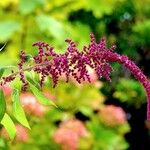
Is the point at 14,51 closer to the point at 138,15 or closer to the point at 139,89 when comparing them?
the point at 139,89

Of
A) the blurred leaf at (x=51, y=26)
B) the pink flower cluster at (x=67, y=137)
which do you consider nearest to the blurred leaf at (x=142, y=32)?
the blurred leaf at (x=51, y=26)

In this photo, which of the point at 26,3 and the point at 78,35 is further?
the point at 78,35

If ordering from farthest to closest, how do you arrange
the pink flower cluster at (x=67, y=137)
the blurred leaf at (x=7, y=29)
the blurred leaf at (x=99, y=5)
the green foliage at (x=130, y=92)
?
the green foliage at (x=130, y=92)
the blurred leaf at (x=99, y=5)
the blurred leaf at (x=7, y=29)
the pink flower cluster at (x=67, y=137)

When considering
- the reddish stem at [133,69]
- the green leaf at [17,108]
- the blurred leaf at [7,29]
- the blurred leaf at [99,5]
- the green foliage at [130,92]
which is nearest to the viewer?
the reddish stem at [133,69]

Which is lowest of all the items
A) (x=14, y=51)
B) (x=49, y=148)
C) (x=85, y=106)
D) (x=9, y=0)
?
(x=49, y=148)

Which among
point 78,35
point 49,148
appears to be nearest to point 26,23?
point 78,35

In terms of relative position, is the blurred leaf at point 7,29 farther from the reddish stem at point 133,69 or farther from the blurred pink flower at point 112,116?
the reddish stem at point 133,69

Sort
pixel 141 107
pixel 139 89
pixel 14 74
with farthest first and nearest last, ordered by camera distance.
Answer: pixel 141 107 < pixel 139 89 < pixel 14 74

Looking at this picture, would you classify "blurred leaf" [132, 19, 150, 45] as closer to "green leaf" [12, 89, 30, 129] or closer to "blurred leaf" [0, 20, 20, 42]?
"blurred leaf" [0, 20, 20, 42]
